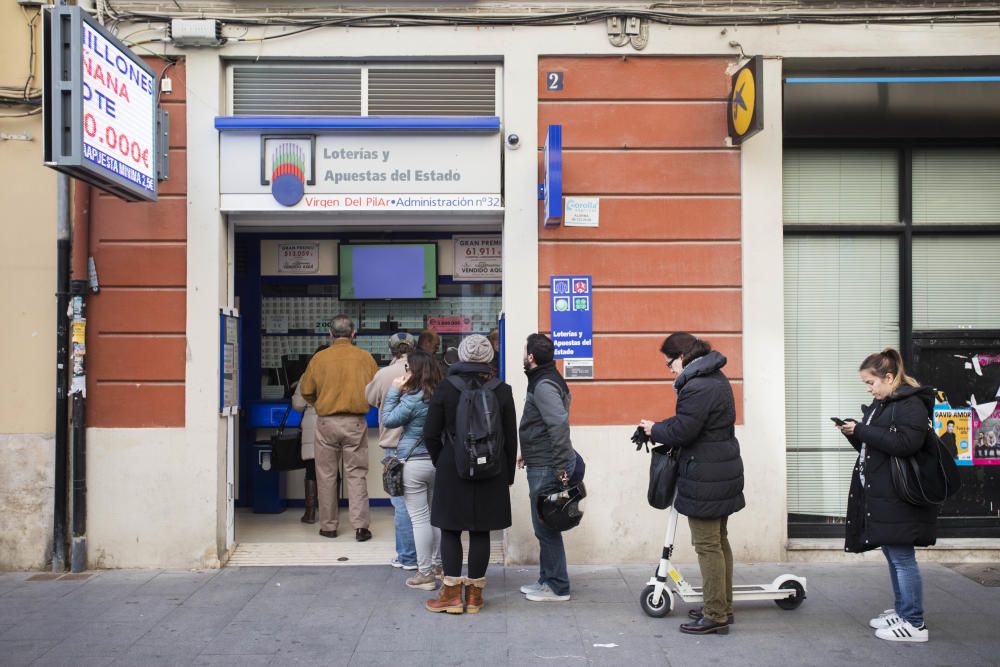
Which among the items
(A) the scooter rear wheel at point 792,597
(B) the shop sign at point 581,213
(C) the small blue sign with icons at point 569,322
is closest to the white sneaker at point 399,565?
(C) the small blue sign with icons at point 569,322

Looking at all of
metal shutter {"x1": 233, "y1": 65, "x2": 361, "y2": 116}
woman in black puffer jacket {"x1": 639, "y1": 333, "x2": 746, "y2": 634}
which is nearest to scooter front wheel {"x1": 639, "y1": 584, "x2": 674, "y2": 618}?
woman in black puffer jacket {"x1": 639, "y1": 333, "x2": 746, "y2": 634}

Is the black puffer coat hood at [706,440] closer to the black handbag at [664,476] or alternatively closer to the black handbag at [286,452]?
the black handbag at [664,476]

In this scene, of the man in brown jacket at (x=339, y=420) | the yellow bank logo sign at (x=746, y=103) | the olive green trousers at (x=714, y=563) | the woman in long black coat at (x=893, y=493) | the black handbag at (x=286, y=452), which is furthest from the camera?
the black handbag at (x=286, y=452)

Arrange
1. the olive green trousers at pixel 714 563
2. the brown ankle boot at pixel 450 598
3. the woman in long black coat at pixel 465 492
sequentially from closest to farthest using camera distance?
the olive green trousers at pixel 714 563 < the woman in long black coat at pixel 465 492 < the brown ankle boot at pixel 450 598

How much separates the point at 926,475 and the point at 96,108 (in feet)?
18.2

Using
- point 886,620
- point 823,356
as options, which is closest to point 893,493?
point 886,620

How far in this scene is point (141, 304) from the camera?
21.7 ft

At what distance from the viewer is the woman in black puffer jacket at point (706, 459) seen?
4.84 metres

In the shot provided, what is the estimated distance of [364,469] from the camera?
290 inches

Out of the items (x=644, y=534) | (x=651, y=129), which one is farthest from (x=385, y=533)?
(x=651, y=129)

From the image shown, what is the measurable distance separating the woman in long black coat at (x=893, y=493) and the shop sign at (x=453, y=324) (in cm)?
417

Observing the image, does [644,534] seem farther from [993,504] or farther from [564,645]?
[993,504]

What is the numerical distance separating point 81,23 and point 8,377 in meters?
2.86

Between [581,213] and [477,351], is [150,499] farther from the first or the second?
[581,213]
